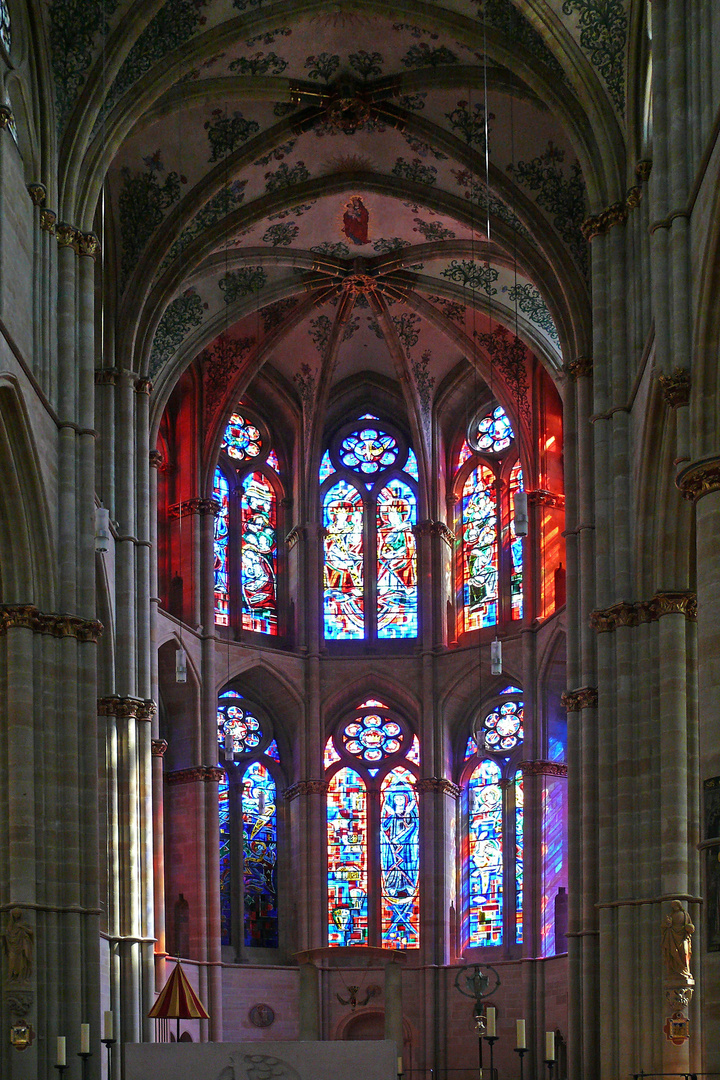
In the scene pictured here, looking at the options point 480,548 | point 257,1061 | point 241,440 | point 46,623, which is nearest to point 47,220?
point 46,623

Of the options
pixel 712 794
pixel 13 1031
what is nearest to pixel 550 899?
pixel 13 1031

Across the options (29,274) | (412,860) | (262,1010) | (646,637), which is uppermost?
(29,274)

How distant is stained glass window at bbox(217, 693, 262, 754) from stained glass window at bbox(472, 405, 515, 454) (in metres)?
7.30

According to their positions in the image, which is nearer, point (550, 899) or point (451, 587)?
point (550, 899)

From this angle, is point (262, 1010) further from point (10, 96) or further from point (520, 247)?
point (10, 96)

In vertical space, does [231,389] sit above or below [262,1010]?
above

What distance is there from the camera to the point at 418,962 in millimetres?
37406

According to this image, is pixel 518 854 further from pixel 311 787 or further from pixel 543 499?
pixel 543 499

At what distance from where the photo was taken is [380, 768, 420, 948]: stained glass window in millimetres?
38062

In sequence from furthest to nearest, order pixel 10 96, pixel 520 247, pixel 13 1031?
pixel 520 247 < pixel 10 96 < pixel 13 1031

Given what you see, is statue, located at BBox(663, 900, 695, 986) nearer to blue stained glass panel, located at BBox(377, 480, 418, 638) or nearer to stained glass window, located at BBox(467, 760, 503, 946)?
stained glass window, located at BBox(467, 760, 503, 946)

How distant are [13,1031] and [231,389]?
17.7 metres

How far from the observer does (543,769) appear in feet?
118

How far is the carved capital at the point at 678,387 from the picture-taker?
1978 centimetres
